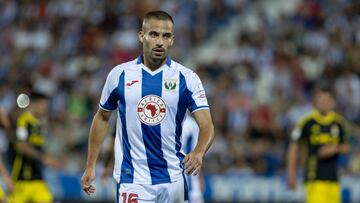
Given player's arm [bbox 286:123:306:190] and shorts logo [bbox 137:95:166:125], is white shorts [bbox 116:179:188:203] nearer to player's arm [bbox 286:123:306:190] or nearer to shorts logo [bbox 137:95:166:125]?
shorts logo [bbox 137:95:166:125]

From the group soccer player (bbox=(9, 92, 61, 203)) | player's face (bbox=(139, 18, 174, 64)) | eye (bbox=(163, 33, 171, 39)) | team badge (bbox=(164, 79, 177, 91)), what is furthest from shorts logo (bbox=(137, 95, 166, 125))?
soccer player (bbox=(9, 92, 61, 203))

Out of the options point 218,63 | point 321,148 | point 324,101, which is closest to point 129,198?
point 324,101

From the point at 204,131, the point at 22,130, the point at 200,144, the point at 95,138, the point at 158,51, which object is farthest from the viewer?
the point at 22,130

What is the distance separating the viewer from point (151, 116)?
7387 mm

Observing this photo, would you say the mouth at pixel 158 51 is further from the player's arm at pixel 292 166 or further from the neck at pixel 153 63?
the player's arm at pixel 292 166

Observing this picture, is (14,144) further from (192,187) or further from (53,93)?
(53,93)

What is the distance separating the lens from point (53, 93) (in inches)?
764

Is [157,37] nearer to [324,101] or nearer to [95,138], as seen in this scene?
[95,138]

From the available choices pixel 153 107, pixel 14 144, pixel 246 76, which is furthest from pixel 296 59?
pixel 153 107

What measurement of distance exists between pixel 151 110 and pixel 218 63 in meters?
12.0

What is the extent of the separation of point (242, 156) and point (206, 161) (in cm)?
75

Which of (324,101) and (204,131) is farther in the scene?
(324,101)

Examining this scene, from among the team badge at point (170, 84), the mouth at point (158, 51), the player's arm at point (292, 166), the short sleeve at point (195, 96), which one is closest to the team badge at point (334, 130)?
the player's arm at point (292, 166)

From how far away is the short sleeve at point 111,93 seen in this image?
294 inches
